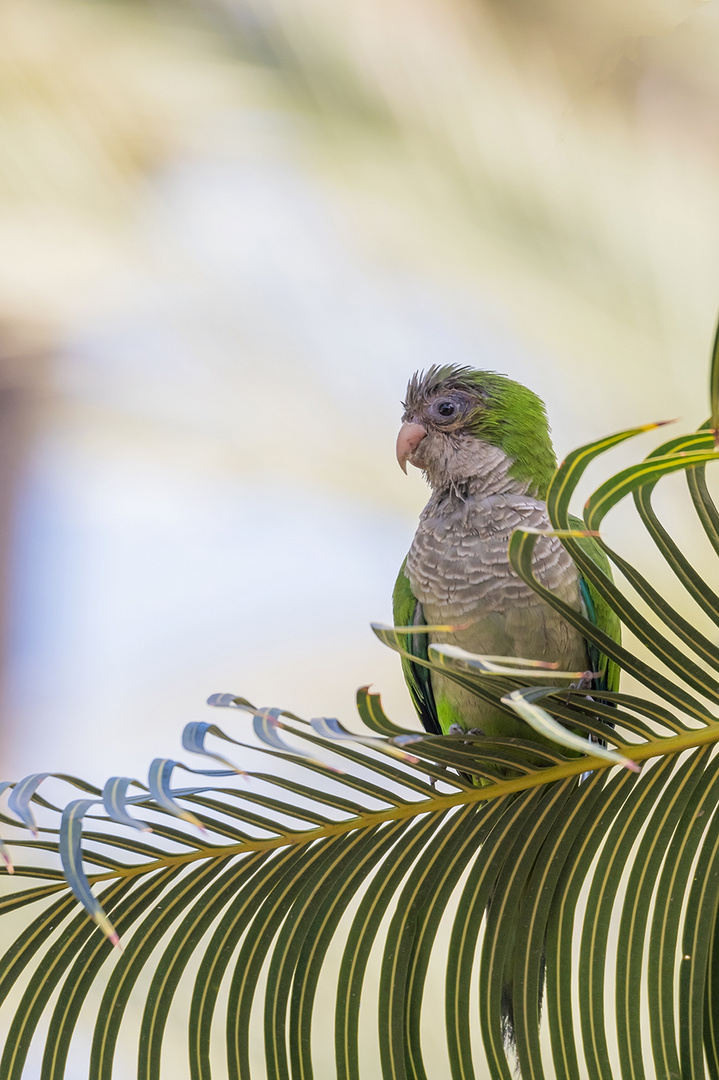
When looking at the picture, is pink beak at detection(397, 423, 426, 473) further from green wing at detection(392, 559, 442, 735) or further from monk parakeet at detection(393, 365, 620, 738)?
green wing at detection(392, 559, 442, 735)

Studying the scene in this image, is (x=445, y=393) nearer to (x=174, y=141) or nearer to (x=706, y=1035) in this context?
(x=706, y=1035)

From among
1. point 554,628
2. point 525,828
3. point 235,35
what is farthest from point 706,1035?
point 235,35

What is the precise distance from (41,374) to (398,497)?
1267mm

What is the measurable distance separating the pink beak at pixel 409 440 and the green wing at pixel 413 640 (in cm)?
20

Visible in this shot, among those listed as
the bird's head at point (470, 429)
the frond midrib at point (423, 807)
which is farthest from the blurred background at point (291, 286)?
the frond midrib at point (423, 807)

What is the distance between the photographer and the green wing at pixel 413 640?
1.34 metres

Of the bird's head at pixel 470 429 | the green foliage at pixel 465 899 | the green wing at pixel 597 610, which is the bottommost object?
the green foliage at pixel 465 899

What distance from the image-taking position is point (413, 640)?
1.39 m

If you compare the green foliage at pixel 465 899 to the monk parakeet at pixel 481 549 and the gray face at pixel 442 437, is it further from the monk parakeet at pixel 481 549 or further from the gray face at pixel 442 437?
the gray face at pixel 442 437

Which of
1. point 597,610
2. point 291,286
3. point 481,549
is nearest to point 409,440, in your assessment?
point 481,549

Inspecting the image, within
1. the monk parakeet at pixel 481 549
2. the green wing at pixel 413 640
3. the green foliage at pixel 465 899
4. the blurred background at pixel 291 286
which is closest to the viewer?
the green foliage at pixel 465 899

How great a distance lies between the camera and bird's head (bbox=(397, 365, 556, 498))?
135 cm

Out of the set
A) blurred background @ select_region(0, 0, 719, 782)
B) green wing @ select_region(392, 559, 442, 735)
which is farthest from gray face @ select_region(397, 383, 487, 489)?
blurred background @ select_region(0, 0, 719, 782)

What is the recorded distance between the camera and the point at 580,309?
2.35 m
